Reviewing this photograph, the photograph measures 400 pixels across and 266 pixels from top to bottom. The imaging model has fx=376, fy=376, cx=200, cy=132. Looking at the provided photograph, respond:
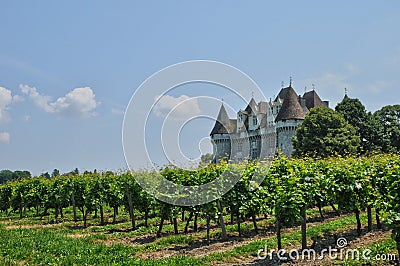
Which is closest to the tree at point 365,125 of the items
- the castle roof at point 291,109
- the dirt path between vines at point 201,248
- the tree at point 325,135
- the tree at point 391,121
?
the tree at point 391,121

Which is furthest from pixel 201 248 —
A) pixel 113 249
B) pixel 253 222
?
pixel 253 222

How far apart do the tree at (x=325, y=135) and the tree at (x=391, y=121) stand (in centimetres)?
954

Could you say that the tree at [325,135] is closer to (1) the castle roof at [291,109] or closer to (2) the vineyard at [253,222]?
(1) the castle roof at [291,109]

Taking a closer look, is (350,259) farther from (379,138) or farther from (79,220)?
(379,138)

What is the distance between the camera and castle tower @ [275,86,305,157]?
63031mm

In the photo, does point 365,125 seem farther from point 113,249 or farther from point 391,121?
point 113,249

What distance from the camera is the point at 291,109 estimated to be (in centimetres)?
6366

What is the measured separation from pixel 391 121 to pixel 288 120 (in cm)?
1564

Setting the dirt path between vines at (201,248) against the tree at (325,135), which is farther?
the tree at (325,135)

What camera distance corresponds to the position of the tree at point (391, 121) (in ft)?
185

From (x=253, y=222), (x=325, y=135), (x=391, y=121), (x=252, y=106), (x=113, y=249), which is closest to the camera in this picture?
(x=113, y=249)

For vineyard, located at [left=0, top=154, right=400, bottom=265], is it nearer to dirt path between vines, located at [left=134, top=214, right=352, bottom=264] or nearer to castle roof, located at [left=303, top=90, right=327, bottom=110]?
dirt path between vines, located at [left=134, top=214, right=352, bottom=264]

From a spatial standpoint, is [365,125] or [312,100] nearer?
[365,125]

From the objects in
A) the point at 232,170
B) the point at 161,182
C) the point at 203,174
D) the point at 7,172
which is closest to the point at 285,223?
the point at 232,170
